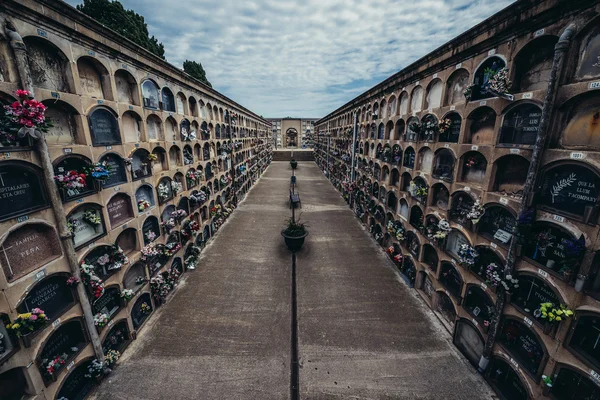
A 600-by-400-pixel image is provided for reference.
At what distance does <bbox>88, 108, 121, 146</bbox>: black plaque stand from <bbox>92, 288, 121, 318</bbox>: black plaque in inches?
167

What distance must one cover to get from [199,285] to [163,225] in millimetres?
3019

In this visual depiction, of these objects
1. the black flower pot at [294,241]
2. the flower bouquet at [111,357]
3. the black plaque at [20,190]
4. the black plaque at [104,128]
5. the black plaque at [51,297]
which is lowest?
the flower bouquet at [111,357]

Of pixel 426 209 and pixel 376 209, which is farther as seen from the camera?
pixel 376 209

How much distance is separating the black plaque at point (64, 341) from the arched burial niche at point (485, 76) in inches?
465

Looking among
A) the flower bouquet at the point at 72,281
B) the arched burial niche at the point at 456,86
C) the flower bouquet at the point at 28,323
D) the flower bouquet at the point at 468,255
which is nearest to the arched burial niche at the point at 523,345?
the flower bouquet at the point at 468,255

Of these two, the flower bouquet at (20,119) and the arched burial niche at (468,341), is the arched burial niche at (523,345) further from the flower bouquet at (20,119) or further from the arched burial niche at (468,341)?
the flower bouquet at (20,119)

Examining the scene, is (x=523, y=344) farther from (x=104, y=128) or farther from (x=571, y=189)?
(x=104, y=128)

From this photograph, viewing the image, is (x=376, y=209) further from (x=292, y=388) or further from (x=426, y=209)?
(x=292, y=388)

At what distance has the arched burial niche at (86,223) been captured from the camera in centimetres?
602

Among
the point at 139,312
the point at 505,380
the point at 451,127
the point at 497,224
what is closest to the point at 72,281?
the point at 139,312

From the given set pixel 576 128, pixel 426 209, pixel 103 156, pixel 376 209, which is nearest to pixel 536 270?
pixel 576 128

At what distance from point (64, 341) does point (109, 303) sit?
4.55ft

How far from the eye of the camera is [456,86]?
8008 millimetres

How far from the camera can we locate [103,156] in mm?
6711
